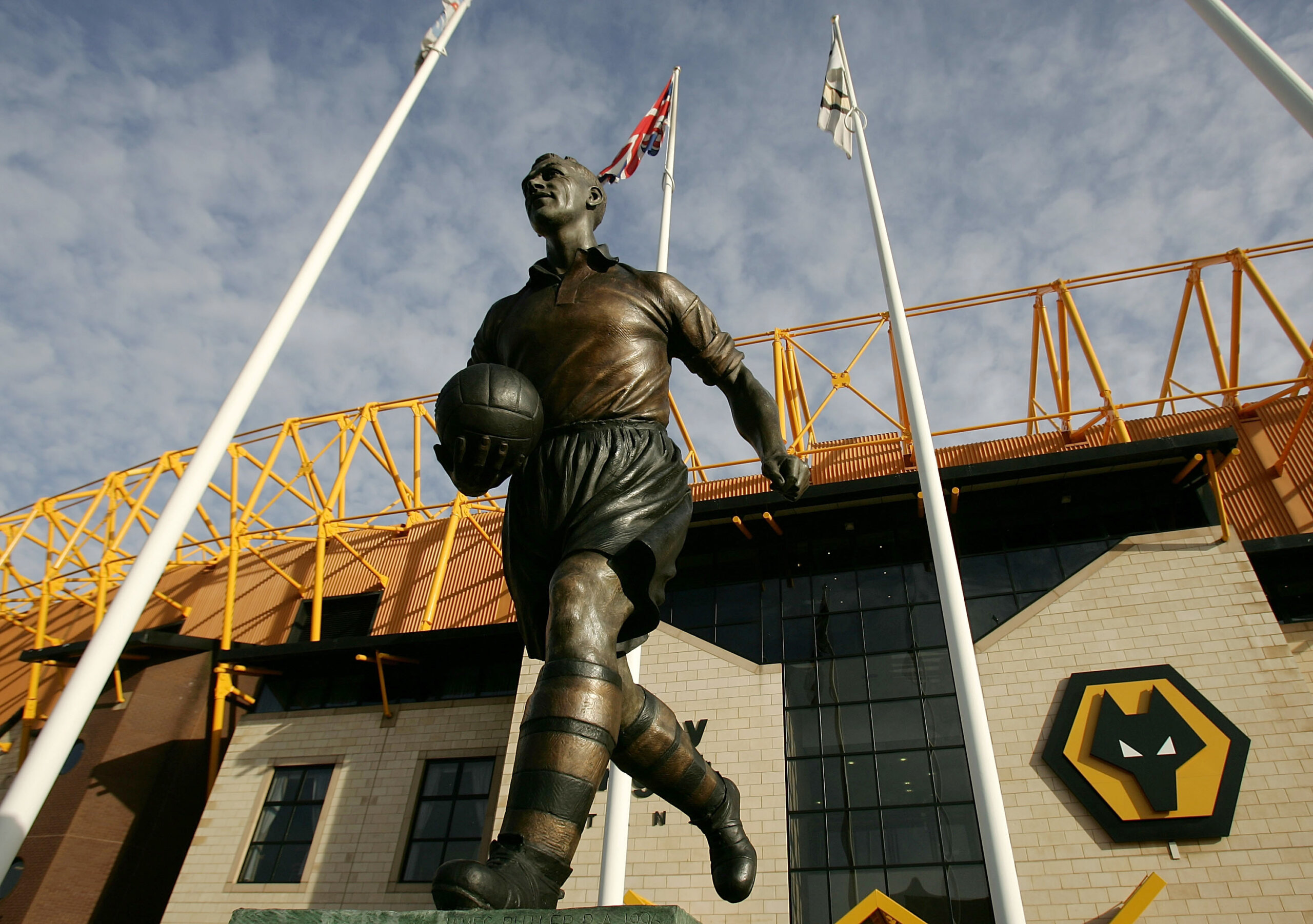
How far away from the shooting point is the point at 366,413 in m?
19.5

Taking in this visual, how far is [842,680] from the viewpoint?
1262cm

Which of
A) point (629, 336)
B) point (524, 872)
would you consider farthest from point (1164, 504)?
point (524, 872)

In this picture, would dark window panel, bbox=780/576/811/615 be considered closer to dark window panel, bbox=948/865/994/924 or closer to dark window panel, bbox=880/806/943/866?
dark window panel, bbox=880/806/943/866

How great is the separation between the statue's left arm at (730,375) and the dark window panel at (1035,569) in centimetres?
1103

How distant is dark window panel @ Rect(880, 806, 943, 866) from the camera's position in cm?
1090

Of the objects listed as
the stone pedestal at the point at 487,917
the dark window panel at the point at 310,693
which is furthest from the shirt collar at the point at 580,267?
the dark window panel at the point at 310,693

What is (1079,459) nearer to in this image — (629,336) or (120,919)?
(629,336)

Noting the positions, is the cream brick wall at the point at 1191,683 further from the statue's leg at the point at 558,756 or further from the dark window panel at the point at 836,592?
the statue's leg at the point at 558,756

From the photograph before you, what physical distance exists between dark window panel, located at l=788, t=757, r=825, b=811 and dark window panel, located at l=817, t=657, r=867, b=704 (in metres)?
0.96

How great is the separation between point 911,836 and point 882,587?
3717 mm

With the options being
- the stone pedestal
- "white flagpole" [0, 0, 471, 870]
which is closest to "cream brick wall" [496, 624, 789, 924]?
"white flagpole" [0, 0, 471, 870]

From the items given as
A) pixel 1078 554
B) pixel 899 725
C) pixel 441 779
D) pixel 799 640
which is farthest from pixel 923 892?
pixel 441 779

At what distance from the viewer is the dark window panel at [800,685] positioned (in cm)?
1252

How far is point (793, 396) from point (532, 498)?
14757mm
